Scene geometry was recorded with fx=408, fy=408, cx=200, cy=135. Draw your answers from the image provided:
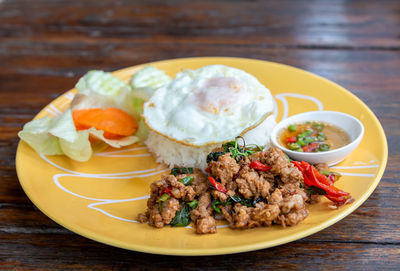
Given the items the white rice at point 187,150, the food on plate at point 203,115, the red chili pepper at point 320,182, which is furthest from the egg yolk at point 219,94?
the red chili pepper at point 320,182

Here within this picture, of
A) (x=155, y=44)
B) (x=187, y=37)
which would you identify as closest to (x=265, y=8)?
(x=187, y=37)

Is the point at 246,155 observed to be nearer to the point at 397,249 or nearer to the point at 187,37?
the point at 397,249

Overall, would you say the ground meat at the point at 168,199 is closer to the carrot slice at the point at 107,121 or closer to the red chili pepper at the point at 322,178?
the red chili pepper at the point at 322,178

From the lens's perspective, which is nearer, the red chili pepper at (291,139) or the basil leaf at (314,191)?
the basil leaf at (314,191)

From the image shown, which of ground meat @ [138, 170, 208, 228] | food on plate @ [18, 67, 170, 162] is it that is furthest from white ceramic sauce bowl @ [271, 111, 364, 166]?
food on plate @ [18, 67, 170, 162]

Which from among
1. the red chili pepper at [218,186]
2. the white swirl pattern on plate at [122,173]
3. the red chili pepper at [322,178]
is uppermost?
the red chili pepper at [218,186]

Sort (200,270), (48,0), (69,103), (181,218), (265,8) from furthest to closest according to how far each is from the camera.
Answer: (48,0) → (265,8) → (69,103) → (181,218) → (200,270)

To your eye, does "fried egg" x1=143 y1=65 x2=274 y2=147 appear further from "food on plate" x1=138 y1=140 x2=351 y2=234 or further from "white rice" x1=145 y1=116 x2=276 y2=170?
"food on plate" x1=138 y1=140 x2=351 y2=234

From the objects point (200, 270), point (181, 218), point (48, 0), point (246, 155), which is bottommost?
point (200, 270)
